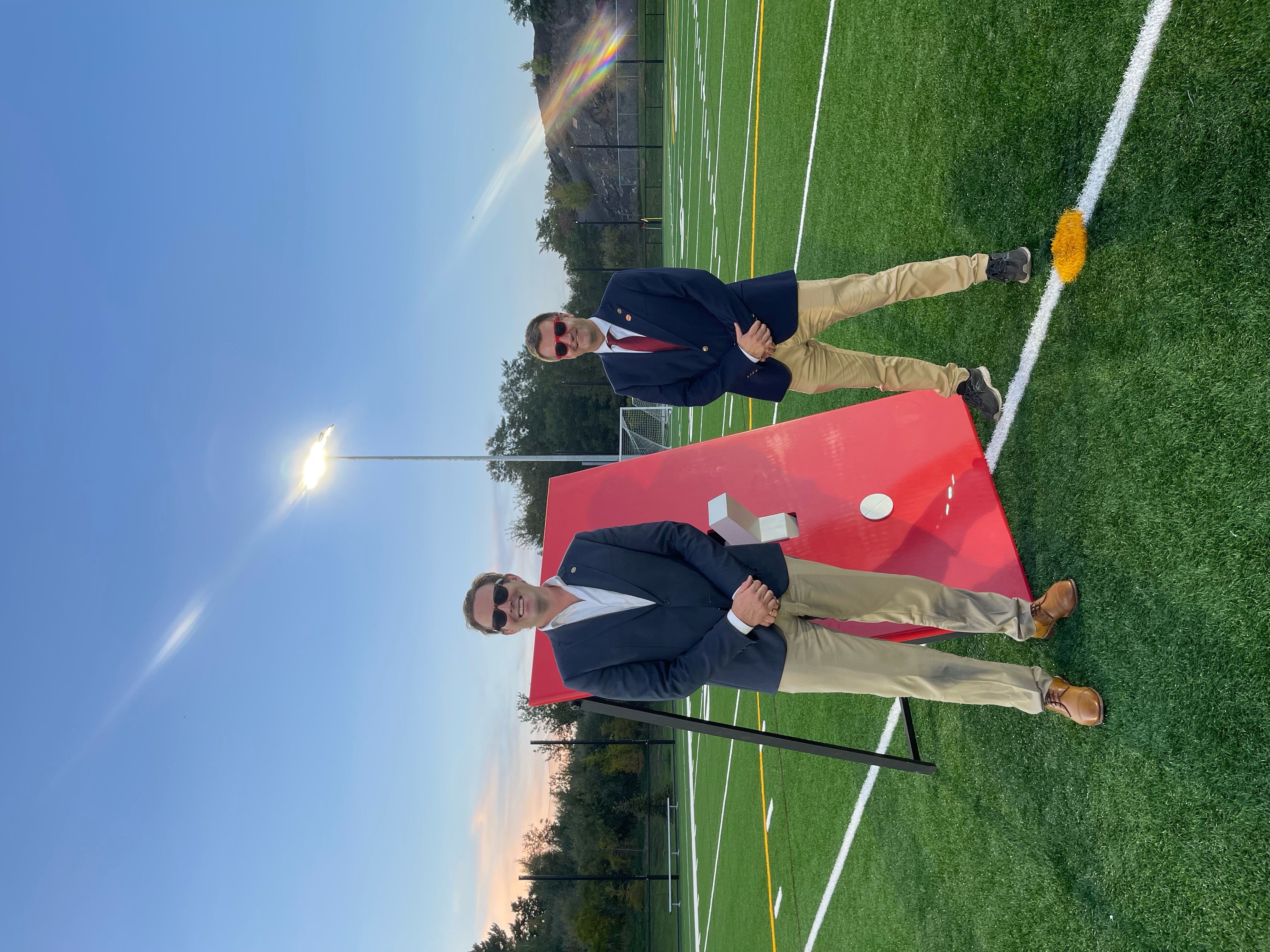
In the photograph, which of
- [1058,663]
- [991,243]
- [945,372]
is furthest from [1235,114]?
[1058,663]

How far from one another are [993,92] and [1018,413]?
6.03 ft

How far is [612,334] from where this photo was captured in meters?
4.79

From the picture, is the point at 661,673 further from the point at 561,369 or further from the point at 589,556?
the point at 561,369

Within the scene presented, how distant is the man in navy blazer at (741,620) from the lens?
345 centimetres

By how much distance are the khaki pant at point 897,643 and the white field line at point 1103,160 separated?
121 cm

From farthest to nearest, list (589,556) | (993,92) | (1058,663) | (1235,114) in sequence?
(993,92) → (589,556) → (1058,663) → (1235,114)

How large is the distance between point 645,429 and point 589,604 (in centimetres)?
2087

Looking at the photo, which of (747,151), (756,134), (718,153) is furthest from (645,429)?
(756,134)

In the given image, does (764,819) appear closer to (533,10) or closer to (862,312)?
(862,312)

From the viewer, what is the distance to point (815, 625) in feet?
11.9

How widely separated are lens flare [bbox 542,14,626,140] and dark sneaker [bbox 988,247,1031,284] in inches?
1387

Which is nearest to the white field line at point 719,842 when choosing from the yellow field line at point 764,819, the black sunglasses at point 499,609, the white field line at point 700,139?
the yellow field line at point 764,819

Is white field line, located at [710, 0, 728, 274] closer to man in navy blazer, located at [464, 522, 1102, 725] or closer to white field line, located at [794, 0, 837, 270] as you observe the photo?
white field line, located at [794, 0, 837, 270]

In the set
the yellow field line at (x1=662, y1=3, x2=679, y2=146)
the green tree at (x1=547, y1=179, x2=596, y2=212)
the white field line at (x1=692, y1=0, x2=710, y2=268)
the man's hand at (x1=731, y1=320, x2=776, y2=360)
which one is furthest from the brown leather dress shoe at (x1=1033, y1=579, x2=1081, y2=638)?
the green tree at (x1=547, y1=179, x2=596, y2=212)
